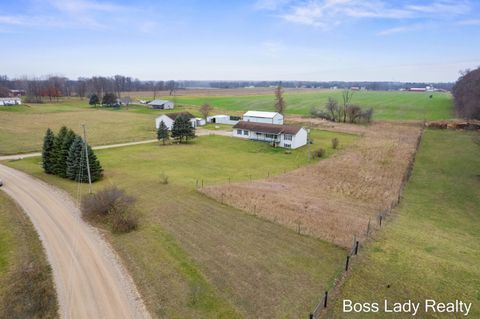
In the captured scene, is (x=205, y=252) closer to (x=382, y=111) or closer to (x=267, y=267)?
(x=267, y=267)

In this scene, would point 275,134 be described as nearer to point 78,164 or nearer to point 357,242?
point 78,164

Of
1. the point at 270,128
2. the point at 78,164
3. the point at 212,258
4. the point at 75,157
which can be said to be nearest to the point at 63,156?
the point at 75,157

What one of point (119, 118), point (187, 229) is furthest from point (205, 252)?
point (119, 118)

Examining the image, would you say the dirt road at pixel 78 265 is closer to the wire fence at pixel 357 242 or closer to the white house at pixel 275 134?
the wire fence at pixel 357 242

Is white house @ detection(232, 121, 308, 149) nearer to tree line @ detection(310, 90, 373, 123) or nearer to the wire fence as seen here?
the wire fence

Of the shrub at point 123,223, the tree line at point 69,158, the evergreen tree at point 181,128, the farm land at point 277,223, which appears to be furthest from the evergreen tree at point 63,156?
the evergreen tree at point 181,128

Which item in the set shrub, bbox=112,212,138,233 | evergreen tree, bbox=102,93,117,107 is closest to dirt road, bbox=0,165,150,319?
shrub, bbox=112,212,138,233
